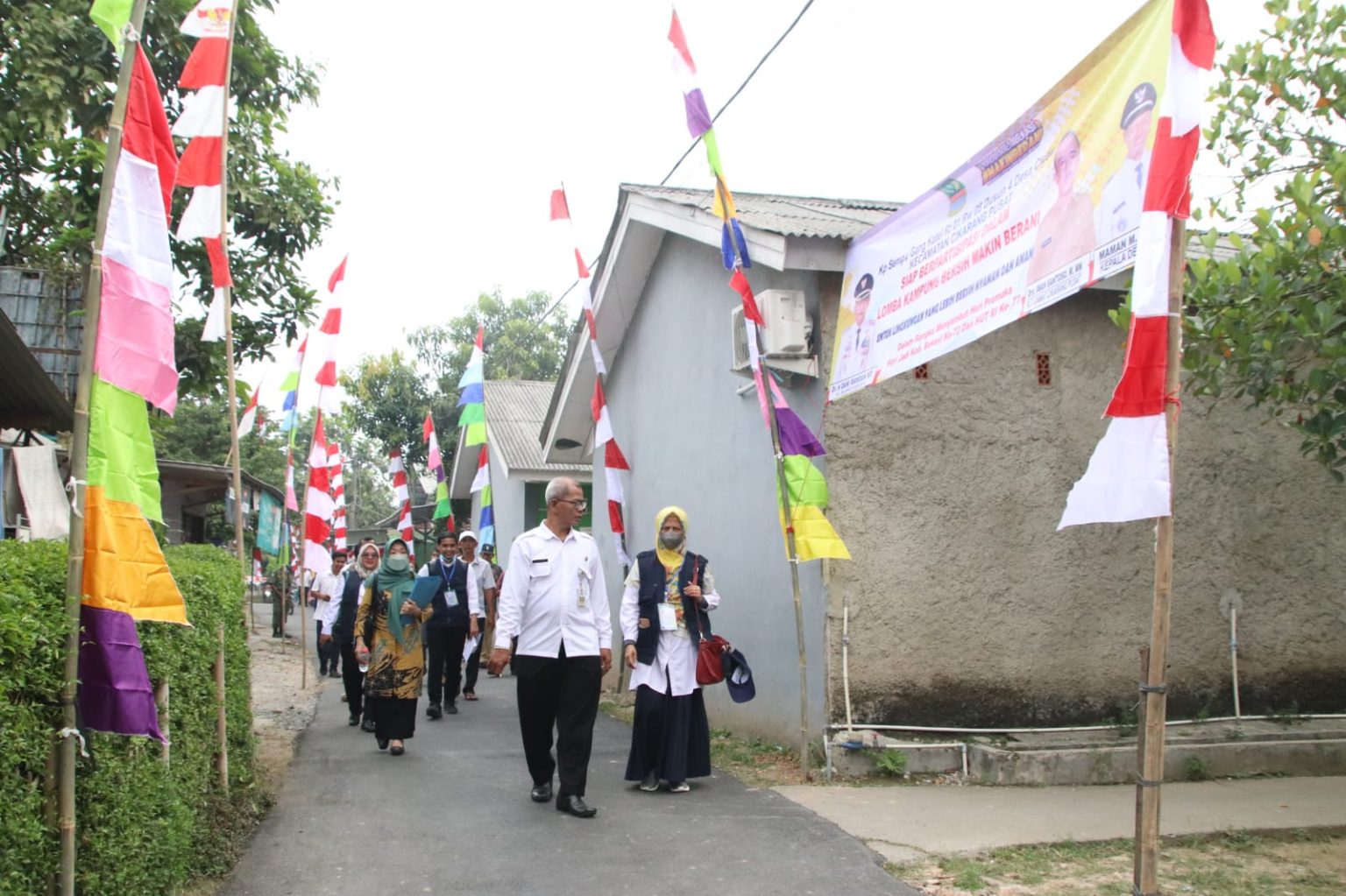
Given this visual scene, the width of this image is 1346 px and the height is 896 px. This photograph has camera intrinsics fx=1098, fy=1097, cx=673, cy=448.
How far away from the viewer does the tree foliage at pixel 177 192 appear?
10.0 meters

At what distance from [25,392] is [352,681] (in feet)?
12.7

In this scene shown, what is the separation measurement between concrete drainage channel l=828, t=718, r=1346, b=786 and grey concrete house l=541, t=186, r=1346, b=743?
32 centimetres

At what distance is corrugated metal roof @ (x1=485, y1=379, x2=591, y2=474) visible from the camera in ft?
67.4

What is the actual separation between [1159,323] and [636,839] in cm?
379

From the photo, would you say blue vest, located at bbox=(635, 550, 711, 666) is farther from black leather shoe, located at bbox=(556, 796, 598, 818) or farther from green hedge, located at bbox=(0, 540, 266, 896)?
green hedge, located at bbox=(0, 540, 266, 896)

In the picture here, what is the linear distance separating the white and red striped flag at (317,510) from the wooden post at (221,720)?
5.78 m

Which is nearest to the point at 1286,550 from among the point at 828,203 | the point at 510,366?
the point at 828,203

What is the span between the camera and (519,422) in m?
23.3

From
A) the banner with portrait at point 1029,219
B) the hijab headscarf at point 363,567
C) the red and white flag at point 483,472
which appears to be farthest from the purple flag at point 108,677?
the red and white flag at point 483,472

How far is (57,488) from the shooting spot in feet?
36.1

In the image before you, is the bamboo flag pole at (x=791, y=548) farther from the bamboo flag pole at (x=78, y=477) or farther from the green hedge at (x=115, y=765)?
the bamboo flag pole at (x=78, y=477)

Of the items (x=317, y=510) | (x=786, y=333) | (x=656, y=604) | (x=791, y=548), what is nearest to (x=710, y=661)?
(x=656, y=604)

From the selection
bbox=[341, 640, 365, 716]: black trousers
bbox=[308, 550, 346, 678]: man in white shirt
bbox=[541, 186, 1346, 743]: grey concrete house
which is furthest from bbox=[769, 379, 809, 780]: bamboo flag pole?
bbox=[308, 550, 346, 678]: man in white shirt

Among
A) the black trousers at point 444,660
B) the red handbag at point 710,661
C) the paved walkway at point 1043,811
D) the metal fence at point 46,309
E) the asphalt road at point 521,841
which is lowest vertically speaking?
the asphalt road at point 521,841
